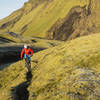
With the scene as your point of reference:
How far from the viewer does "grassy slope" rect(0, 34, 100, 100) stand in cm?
1430

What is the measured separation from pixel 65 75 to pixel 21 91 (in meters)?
4.60

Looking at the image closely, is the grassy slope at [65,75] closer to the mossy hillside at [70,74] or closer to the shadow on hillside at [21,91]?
the mossy hillside at [70,74]

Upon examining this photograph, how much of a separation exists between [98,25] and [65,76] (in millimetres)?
184274

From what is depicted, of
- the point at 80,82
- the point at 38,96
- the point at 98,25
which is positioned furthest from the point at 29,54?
the point at 98,25

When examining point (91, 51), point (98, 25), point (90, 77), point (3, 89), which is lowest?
point (3, 89)

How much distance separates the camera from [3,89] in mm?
19047

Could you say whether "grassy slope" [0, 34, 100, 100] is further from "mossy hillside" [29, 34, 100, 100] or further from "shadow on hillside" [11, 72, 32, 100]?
"shadow on hillside" [11, 72, 32, 100]

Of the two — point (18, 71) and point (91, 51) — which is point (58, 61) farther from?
point (18, 71)

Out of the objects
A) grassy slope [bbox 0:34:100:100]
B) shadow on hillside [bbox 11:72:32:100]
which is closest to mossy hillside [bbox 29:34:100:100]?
grassy slope [bbox 0:34:100:100]

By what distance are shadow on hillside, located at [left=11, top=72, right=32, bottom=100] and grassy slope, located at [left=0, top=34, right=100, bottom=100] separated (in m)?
0.54

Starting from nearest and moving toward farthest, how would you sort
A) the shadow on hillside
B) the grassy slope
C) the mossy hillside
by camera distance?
1. the mossy hillside
2. the grassy slope
3. the shadow on hillside

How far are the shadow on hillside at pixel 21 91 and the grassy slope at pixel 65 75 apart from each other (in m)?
0.54

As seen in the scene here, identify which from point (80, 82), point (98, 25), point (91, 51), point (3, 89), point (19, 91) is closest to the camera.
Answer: point (80, 82)

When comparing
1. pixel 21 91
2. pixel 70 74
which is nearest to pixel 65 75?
pixel 70 74
